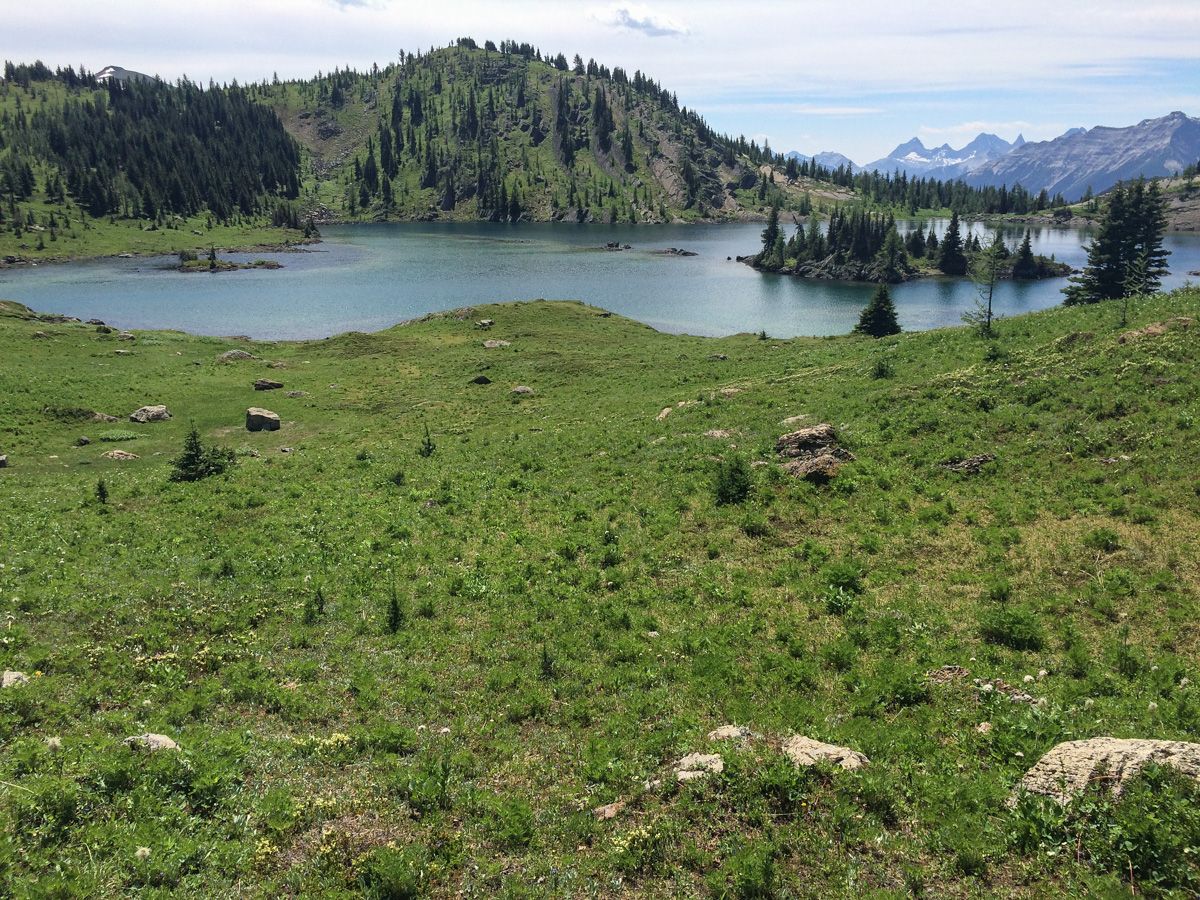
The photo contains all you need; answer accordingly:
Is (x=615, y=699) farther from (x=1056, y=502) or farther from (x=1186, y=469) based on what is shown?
(x=1186, y=469)

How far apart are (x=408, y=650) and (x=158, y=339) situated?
78.7 metres

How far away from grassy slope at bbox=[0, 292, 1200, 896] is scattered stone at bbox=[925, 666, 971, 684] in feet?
0.78

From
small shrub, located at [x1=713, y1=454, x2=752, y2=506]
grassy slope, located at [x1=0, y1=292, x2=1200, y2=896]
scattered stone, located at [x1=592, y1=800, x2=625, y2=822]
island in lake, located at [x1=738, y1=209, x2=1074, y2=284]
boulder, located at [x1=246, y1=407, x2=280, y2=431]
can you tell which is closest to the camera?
grassy slope, located at [x1=0, y1=292, x2=1200, y2=896]

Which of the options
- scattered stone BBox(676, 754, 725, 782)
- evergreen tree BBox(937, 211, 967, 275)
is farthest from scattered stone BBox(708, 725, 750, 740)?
evergreen tree BBox(937, 211, 967, 275)

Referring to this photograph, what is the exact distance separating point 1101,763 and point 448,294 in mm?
139860

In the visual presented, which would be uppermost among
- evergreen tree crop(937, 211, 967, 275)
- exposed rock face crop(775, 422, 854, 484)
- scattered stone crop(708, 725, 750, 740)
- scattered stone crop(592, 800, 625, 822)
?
evergreen tree crop(937, 211, 967, 275)

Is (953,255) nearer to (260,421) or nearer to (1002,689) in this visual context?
(260,421)

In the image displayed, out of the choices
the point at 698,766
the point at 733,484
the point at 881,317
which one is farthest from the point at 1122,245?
the point at 698,766

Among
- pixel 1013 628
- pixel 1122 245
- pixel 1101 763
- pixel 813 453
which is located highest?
pixel 1122 245

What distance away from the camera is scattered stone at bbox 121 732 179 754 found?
40.7ft

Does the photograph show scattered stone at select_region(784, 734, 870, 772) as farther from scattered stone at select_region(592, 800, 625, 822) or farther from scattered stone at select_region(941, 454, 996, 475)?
scattered stone at select_region(941, 454, 996, 475)

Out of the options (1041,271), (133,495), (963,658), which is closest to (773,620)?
(963,658)

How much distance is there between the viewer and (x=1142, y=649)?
47.2ft

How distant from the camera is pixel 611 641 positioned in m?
17.7
